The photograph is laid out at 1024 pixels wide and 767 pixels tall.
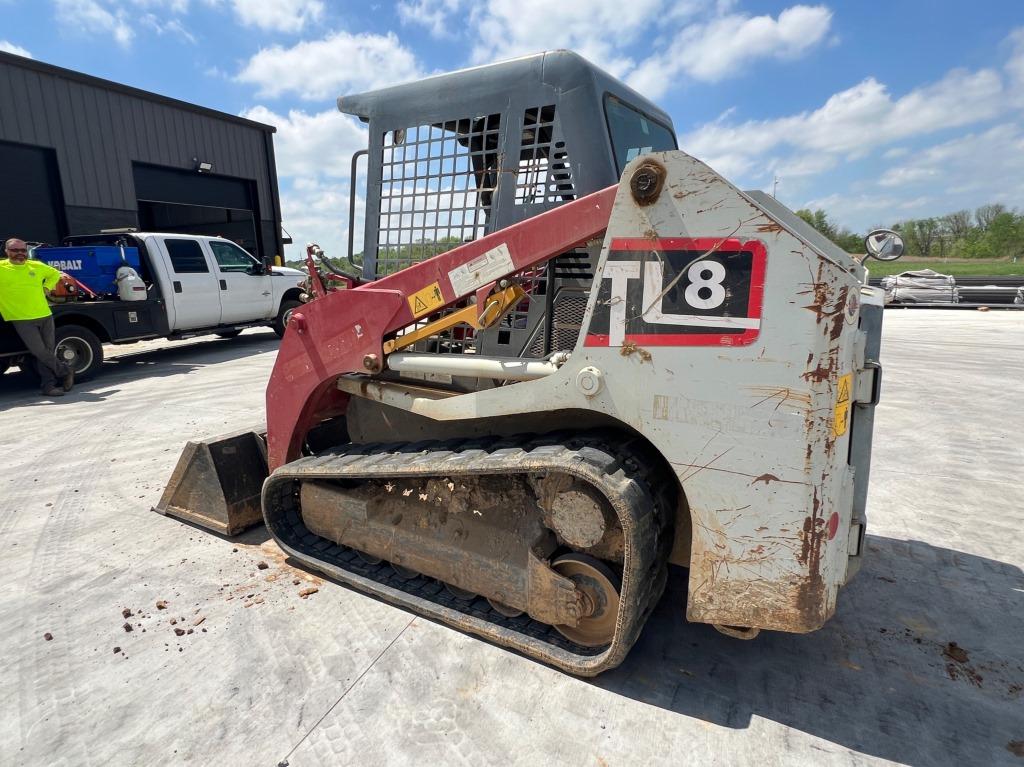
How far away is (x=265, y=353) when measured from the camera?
1056 cm

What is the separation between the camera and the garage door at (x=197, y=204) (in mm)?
15367

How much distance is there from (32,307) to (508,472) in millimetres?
7579

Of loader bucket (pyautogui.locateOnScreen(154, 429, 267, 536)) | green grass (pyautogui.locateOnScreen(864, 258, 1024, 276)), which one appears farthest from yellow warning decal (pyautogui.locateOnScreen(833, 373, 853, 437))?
green grass (pyautogui.locateOnScreen(864, 258, 1024, 276))

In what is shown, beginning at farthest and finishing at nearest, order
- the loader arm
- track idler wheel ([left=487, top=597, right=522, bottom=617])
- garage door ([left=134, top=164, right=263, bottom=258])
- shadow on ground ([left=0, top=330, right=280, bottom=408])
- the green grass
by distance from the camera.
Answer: the green grass
garage door ([left=134, top=164, right=263, bottom=258])
shadow on ground ([left=0, top=330, right=280, bottom=408])
track idler wheel ([left=487, top=597, right=522, bottom=617])
the loader arm

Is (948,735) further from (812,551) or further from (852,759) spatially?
(812,551)

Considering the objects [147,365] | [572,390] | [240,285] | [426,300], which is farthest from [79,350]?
[572,390]

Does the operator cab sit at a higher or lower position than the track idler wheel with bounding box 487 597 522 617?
higher

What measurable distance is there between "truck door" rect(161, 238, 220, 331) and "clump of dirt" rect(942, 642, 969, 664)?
10.4 m

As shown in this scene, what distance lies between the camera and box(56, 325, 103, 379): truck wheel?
7.85m

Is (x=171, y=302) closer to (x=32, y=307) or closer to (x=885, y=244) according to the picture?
(x=32, y=307)

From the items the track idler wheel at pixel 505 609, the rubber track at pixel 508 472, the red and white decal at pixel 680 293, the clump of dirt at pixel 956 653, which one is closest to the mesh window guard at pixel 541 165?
the red and white decal at pixel 680 293

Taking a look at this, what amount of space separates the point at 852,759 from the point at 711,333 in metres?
1.45

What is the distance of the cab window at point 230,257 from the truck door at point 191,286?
0.28 metres

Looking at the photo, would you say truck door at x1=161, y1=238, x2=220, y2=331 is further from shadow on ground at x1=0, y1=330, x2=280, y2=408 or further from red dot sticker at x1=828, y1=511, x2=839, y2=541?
red dot sticker at x1=828, y1=511, x2=839, y2=541
